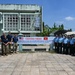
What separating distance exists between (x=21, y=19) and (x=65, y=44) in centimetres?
2592

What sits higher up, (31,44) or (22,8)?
(22,8)

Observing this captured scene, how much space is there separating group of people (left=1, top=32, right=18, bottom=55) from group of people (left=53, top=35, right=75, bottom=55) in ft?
11.9

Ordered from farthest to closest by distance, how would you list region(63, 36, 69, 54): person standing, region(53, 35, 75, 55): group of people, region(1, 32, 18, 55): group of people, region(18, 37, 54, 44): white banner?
region(18, 37, 54, 44): white banner < region(63, 36, 69, 54): person standing < region(53, 35, 75, 55): group of people < region(1, 32, 18, 55): group of people

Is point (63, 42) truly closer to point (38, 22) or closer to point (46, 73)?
point (46, 73)

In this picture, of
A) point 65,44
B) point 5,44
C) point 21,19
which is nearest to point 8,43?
point 5,44

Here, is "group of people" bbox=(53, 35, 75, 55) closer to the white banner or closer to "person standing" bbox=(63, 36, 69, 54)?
"person standing" bbox=(63, 36, 69, 54)

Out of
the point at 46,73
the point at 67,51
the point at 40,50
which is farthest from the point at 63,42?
the point at 46,73

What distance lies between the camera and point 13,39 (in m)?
22.2

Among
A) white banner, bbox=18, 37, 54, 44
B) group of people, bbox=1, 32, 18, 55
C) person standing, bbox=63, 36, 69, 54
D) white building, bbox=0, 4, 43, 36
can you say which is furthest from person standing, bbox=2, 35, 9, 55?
white building, bbox=0, 4, 43, 36

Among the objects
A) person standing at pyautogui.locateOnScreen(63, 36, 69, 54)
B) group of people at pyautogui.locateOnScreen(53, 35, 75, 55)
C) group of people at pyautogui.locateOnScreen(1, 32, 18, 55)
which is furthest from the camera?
person standing at pyautogui.locateOnScreen(63, 36, 69, 54)

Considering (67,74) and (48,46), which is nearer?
(67,74)

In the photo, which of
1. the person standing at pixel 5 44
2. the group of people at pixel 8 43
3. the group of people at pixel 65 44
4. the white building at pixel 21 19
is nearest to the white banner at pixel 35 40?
the group of people at pixel 65 44

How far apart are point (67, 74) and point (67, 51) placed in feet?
35.2

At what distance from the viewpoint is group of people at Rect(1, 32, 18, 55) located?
19.8m
